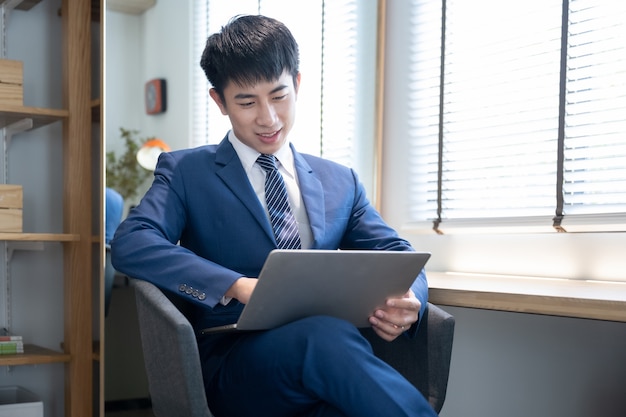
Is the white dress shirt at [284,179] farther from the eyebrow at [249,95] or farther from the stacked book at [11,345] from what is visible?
the stacked book at [11,345]

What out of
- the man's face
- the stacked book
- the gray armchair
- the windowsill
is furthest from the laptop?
the stacked book

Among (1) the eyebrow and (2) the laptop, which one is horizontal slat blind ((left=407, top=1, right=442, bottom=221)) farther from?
(2) the laptop

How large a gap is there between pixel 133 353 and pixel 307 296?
1.35 metres

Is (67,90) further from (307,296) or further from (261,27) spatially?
(307,296)

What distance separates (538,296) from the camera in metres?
1.78

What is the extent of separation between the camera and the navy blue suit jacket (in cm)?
178

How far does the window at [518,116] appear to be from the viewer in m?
2.22

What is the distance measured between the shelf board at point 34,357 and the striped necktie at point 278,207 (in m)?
1.12

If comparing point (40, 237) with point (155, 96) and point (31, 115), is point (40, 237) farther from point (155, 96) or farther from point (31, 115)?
point (155, 96)

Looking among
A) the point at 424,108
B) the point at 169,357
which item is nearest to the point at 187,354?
the point at 169,357

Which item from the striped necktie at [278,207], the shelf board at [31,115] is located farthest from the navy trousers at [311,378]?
the shelf board at [31,115]

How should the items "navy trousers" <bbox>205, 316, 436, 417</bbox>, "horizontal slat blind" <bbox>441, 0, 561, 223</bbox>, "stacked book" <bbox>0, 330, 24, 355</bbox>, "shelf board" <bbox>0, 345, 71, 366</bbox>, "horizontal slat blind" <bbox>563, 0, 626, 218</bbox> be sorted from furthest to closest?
1. "stacked book" <bbox>0, 330, 24, 355</bbox>
2. "shelf board" <bbox>0, 345, 71, 366</bbox>
3. "horizontal slat blind" <bbox>441, 0, 561, 223</bbox>
4. "horizontal slat blind" <bbox>563, 0, 626, 218</bbox>
5. "navy trousers" <bbox>205, 316, 436, 417</bbox>

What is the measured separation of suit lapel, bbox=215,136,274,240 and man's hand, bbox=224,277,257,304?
0.24m

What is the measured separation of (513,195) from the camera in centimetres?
248
